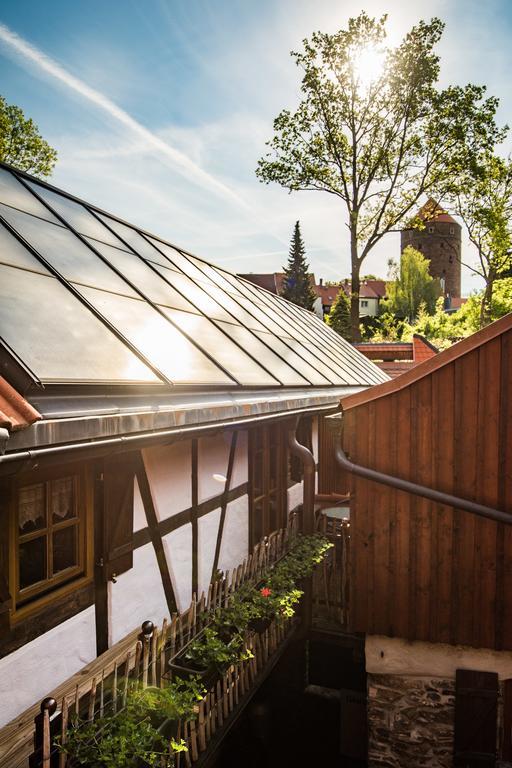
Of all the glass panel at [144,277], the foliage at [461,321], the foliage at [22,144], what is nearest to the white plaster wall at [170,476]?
the glass panel at [144,277]

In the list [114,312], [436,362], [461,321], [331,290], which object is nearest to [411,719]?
[436,362]

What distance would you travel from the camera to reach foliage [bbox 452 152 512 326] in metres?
19.8

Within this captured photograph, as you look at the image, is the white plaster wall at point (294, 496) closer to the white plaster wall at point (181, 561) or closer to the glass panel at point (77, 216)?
the white plaster wall at point (181, 561)

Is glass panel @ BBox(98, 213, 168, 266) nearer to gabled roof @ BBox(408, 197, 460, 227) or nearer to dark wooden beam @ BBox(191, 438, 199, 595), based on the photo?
dark wooden beam @ BBox(191, 438, 199, 595)

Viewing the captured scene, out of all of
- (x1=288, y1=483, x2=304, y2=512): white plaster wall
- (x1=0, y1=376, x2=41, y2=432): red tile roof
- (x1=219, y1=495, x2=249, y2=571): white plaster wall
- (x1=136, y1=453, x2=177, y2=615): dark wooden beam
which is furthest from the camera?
(x1=288, y1=483, x2=304, y2=512): white plaster wall

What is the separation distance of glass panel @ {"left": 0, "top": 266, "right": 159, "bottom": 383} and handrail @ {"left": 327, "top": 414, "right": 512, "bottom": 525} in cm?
295

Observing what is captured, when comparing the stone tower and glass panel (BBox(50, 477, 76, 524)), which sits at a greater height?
the stone tower

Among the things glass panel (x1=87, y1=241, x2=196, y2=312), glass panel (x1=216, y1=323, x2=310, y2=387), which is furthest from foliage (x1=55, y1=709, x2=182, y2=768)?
glass panel (x1=87, y1=241, x2=196, y2=312)

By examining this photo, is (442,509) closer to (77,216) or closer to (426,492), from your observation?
(426,492)

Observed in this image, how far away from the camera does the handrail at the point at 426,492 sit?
198 inches

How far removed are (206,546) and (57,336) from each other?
335cm

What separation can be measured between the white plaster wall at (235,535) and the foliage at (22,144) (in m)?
22.0

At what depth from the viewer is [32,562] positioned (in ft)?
10.9

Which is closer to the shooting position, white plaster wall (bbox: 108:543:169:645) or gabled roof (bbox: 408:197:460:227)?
white plaster wall (bbox: 108:543:169:645)
